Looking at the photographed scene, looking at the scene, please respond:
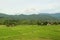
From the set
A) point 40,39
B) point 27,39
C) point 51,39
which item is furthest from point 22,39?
point 51,39

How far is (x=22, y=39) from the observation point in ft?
138

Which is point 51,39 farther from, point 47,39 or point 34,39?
point 34,39

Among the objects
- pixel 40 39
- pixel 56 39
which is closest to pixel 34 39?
pixel 40 39

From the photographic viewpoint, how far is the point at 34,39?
138 ft

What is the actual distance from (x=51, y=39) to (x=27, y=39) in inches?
230

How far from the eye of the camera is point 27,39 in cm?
4247

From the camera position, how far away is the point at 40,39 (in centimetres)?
4275

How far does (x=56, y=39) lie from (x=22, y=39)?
8.24 metres

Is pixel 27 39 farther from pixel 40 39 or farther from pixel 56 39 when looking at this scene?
pixel 56 39

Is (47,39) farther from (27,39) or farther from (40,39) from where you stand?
(27,39)

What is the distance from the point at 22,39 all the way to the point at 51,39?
7.06 m

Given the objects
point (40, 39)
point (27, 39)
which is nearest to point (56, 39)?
point (40, 39)

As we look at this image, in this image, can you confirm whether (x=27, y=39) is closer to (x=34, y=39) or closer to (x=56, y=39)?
(x=34, y=39)

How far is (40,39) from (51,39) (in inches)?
106
